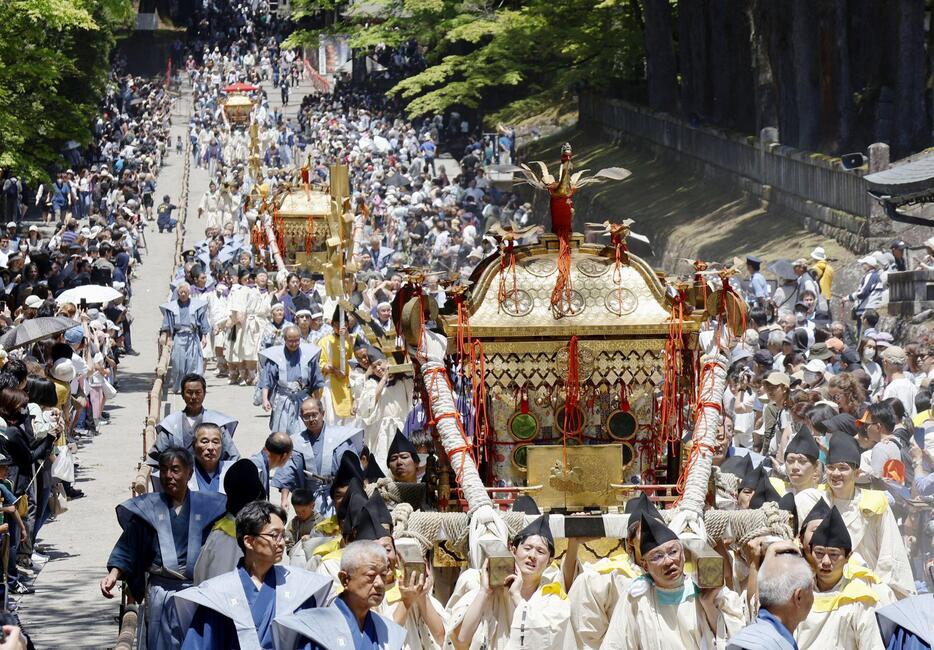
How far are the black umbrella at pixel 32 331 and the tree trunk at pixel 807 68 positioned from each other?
18.7 m

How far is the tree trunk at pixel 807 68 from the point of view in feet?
114

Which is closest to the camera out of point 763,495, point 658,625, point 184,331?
point 658,625

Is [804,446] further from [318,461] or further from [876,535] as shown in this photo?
[318,461]

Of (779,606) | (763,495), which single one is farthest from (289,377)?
(779,606)

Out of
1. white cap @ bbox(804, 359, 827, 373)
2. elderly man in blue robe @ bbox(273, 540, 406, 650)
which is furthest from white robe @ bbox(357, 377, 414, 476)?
elderly man in blue robe @ bbox(273, 540, 406, 650)

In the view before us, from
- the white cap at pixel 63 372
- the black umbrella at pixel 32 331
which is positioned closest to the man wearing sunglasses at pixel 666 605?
the white cap at pixel 63 372

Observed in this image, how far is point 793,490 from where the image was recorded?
463 inches

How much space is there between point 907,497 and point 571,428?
239 cm

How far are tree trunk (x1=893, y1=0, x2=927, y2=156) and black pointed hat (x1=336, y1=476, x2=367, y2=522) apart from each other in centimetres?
2334

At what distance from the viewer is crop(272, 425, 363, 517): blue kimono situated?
13.2 m

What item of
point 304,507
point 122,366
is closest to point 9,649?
point 304,507

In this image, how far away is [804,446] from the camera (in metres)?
11.6

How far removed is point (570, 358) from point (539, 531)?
2.20m

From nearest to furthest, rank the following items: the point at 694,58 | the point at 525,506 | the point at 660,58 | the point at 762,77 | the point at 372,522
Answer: the point at 372,522 < the point at 525,506 < the point at 762,77 < the point at 694,58 < the point at 660,58
